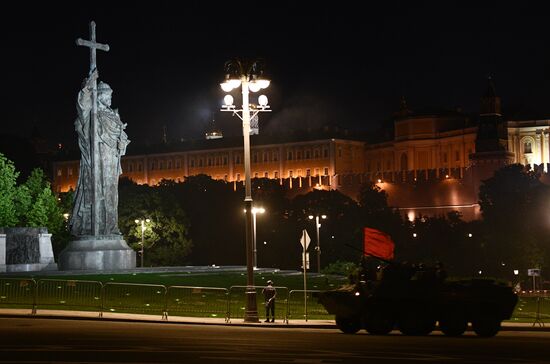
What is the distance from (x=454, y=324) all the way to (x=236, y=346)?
25.9 ft

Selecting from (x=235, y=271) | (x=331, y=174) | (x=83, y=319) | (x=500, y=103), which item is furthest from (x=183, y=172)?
(x=83, y=319)

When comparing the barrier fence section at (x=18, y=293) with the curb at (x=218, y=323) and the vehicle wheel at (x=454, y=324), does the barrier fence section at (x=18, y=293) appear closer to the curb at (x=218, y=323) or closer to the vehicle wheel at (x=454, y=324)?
the curb at (x=218, y=323)

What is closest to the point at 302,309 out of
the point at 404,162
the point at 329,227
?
the point at 329,227

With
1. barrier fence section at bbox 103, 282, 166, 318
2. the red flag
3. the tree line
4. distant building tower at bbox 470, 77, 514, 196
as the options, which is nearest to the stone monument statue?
barrier fence section at bbox 103, 282, 166, 318

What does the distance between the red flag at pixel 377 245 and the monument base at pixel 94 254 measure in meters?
21.3

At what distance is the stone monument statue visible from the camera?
50562 millimetres

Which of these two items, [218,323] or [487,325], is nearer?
[487,325]

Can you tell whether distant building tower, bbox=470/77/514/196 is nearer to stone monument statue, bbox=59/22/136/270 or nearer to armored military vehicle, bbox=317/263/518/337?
stone monument statue, bbox=59/22/136/270

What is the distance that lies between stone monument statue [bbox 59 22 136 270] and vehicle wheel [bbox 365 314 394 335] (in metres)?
24.3

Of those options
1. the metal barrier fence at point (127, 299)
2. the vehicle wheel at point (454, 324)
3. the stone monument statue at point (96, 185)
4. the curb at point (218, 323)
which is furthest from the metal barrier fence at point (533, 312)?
the stone monument statue at point (96, 185)

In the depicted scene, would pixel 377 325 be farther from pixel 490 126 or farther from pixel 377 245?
pixel 490 126

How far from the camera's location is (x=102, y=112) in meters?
51.1

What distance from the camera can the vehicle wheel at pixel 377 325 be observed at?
1134 inches

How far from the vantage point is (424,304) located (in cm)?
2888
